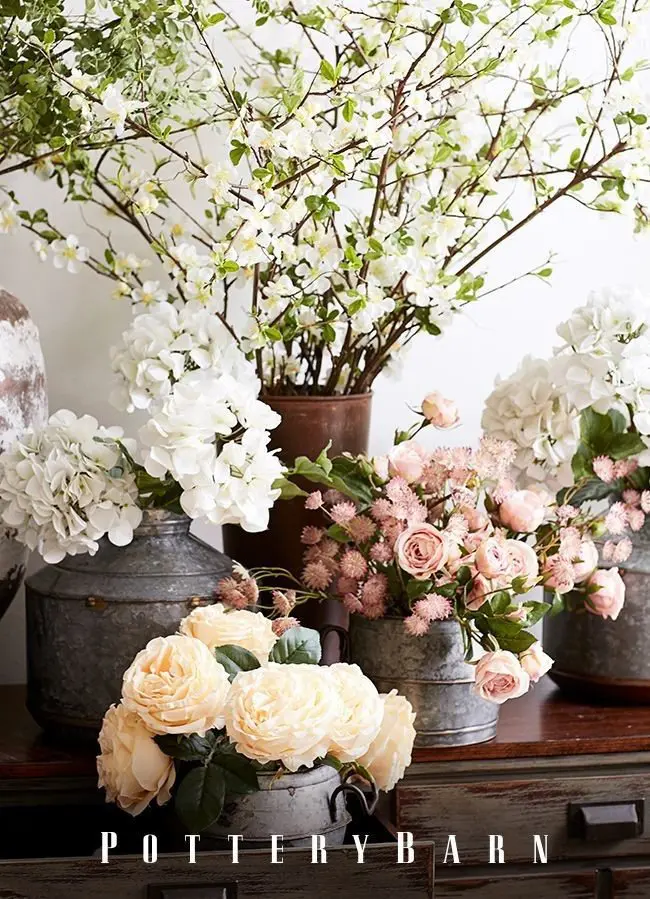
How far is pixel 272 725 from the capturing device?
1.02m

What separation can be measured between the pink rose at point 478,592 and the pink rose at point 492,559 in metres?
0.02

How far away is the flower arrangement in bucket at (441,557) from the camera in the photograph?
4.01ft

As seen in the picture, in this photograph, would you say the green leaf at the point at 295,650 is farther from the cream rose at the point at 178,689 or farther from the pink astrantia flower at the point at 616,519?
the pink astrantia flower at the point at 616,519

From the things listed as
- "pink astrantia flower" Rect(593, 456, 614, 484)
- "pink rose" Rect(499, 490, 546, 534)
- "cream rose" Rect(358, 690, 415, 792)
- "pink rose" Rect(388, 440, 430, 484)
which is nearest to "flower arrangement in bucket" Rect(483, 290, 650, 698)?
"pink astrantia flower" Rect(593, 456, 614, 484)

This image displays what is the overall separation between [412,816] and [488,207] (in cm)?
92

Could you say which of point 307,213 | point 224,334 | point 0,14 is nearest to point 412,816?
point 224,334

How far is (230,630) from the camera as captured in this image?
1.16 metres

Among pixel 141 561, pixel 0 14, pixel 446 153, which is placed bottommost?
pixel 141 561

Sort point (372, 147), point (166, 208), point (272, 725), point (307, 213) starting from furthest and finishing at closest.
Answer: point (166, 208)
point (307, 213)
point (372, 147)
point (272, 725)

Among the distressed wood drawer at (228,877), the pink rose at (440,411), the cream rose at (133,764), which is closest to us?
the distressed wood drawer at (228,877)

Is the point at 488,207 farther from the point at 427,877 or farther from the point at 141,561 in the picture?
the point at 427,877

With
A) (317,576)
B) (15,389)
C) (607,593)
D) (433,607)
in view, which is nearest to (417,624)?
(433,607)

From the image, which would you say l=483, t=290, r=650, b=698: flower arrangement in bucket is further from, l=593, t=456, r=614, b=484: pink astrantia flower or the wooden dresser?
the wooden dresser

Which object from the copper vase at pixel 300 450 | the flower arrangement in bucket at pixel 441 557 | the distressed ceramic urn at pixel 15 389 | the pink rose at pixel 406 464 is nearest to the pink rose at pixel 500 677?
the flower arrangement in bucket at pixel 441 557
